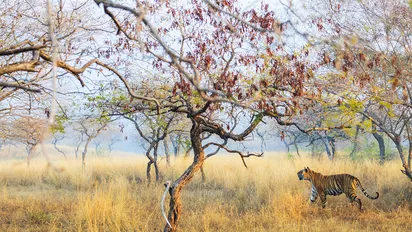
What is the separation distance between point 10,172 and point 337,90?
12.8 meters

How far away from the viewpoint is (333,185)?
8953 millimetres

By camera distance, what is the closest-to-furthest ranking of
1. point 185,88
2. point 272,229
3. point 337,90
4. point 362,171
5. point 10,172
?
point 185,88
point 272,229
point 337,90
point 362,171
point 10,172

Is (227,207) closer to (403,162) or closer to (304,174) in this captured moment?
(304,174)

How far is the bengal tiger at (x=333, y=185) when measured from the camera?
873cm

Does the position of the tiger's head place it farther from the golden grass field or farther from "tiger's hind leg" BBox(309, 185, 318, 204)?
the golden grass field

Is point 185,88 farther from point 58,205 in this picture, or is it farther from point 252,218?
point 58,205

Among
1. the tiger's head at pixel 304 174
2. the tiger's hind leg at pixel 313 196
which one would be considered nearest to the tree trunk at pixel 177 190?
the tiger's head at pixel 304 174

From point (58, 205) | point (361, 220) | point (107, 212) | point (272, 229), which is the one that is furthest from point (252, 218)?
point (58, 205)

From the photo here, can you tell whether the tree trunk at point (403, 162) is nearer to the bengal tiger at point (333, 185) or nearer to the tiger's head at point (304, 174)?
the bengal tiger at point (333, 185)

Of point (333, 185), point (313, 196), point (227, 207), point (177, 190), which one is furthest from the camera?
point (313, 196)

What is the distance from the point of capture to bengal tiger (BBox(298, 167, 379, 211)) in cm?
873

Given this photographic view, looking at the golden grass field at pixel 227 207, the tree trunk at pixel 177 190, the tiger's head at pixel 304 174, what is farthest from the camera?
the tiger's head at pixel 304 174

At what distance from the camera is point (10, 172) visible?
1656 centimetres

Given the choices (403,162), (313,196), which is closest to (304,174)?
(313,196)
